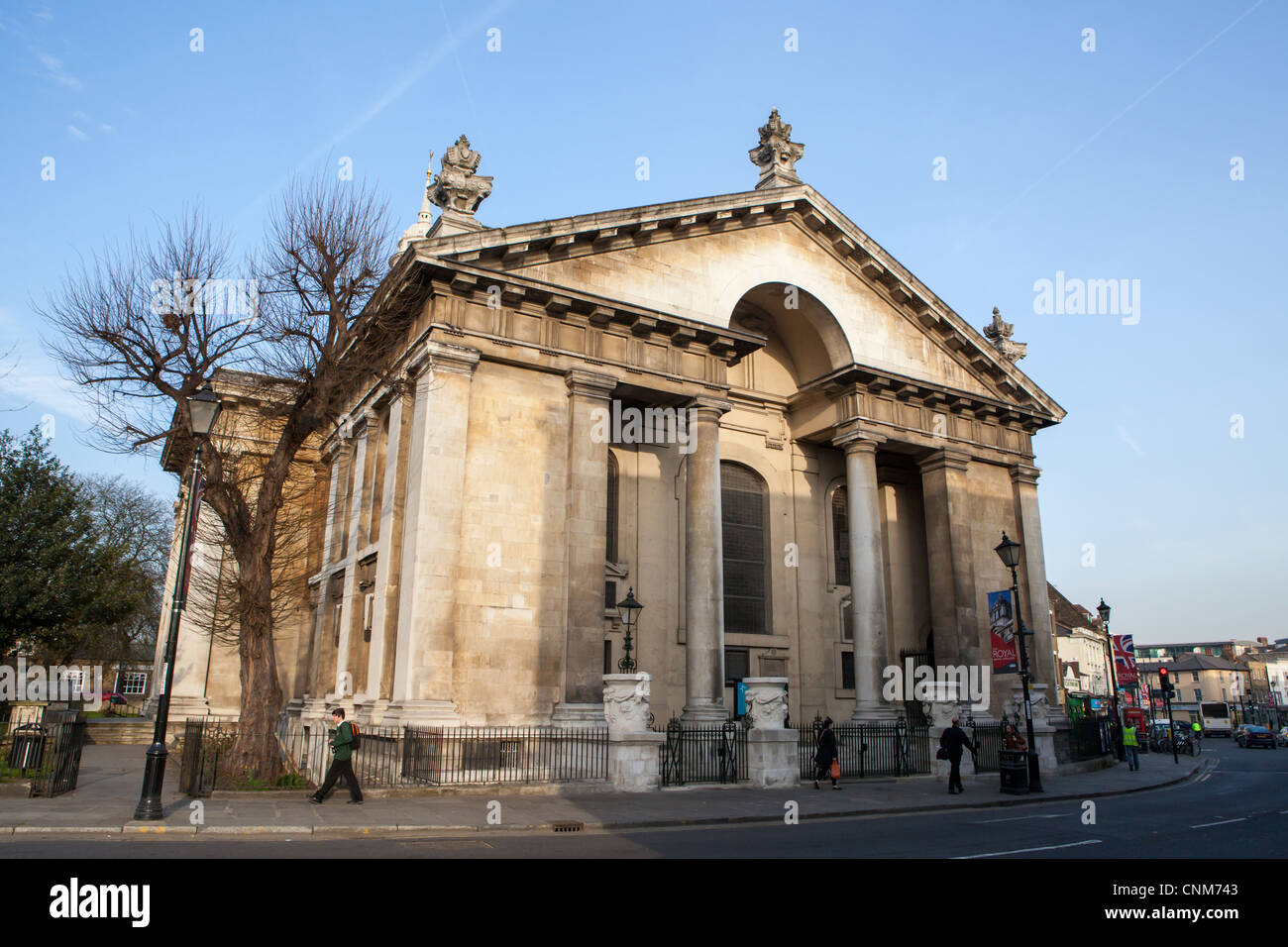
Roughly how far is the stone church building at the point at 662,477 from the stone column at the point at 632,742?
1545 millimetres

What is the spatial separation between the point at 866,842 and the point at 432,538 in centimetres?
1064

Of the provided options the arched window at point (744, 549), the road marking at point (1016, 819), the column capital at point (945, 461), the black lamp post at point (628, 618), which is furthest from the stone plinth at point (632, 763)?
the column capital at point (945, 461)

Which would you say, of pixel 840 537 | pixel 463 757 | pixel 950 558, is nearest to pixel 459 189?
pixel 463 757

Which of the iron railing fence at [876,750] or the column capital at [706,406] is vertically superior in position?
the column capital at [706,406]

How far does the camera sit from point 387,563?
20125 millimetres

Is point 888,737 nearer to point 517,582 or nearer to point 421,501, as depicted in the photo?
point 517,582

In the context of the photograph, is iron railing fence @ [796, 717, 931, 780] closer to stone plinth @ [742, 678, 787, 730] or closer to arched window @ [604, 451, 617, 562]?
stone plinth @ [742, 678, 787, 730]

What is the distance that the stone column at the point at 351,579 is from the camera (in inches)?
907

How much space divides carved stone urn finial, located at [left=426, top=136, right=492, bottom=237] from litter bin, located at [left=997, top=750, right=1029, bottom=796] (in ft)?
56.3

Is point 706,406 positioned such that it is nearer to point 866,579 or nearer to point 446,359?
point 866,579

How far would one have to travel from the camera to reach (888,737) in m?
22.7

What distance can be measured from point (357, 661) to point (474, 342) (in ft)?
29.4

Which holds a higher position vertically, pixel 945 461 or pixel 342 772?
pixel 945 461

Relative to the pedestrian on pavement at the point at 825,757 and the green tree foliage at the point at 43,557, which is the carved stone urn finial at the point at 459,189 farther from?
the green tree foliage at the point at 43,557
